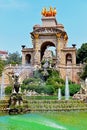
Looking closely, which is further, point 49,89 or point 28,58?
point 28,58

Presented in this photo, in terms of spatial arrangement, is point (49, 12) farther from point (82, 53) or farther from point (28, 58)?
point (82, 53)

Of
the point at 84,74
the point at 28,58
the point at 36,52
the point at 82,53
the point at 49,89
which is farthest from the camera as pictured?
the point at 82,53

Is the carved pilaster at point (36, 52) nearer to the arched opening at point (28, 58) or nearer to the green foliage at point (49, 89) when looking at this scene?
the arched opening at point (28, 58)

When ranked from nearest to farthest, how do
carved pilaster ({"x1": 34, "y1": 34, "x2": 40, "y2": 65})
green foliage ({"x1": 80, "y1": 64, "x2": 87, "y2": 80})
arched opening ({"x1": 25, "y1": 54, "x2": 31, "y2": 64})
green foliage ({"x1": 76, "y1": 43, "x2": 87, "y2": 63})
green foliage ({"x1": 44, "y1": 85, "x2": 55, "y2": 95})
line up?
green foliage ({"x1": 44, "y1": 85, "x2": 55, "y2": 95})
green foliage ({"x1": 80, "y1": 64, "x2": 87, "y2": 80})
carved pilaster ({"x1": 34, "y1": 34, "x2": 40, "y2": 65})
arched opening ({"x1": 25, "y1": 54, "x2": 31, "y2": 64})
green foliage ({"x1": 76, "y1": 43, "x2": 87, "y2": 63})

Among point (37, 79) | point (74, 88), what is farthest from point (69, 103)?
point (37, 79)

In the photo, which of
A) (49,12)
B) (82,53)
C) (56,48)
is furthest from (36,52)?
(82,53)

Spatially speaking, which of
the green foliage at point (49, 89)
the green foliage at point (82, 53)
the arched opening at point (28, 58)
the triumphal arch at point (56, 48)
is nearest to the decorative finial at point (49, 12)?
the triumphal arch at point (56, 48)

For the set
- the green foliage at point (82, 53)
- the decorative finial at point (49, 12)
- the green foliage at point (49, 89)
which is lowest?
the green foliage at point (49, 89)

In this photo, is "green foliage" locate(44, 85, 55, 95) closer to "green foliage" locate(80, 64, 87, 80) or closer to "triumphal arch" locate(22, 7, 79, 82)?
"green foliage" locate(80, 64, 87, 80)

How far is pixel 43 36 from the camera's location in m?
66.1

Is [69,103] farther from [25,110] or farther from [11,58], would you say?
[11,58]

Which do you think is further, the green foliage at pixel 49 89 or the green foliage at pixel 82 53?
the green foliage at pixel 82 53

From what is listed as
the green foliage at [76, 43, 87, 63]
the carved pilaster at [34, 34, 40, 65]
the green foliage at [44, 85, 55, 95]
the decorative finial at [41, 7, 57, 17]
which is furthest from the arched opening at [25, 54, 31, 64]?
the green foliage at [44, 85, 55, 95]

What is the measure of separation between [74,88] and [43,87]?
483 cm
